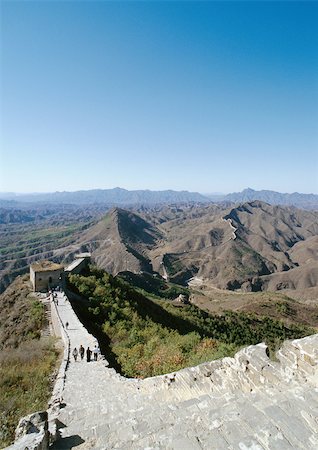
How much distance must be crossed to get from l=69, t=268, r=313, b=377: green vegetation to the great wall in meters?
3.52

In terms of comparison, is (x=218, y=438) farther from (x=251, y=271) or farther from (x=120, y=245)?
(x=120, y=245)

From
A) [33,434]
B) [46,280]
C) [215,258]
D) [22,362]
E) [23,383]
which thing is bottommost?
[215,258]

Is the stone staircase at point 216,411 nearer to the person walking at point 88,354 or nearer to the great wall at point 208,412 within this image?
the great wall at point 208,412

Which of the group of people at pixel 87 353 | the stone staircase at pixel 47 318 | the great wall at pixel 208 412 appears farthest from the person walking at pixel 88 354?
the stone staircase at pixel 47 318

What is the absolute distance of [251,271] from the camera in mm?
129750

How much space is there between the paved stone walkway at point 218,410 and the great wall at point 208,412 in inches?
0.6

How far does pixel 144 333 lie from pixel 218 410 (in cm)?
1415

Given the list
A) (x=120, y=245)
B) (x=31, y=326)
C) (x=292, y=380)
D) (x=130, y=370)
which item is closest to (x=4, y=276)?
(x=120, y=245)

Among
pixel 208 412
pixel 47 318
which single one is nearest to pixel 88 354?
pixel 47 318

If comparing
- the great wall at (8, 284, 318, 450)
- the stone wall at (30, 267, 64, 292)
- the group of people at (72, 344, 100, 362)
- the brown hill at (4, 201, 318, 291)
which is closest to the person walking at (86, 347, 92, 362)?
the group of people at (72, 344, 100, 362)

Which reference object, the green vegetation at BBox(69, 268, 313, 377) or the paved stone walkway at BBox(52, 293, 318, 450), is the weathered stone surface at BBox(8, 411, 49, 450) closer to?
the paved stone walkway at BBox(52, 293, 318, 450)

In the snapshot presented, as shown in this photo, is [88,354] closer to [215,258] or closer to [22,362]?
[22,362]

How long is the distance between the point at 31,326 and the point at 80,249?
16144 cm

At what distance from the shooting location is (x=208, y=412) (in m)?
6.49
